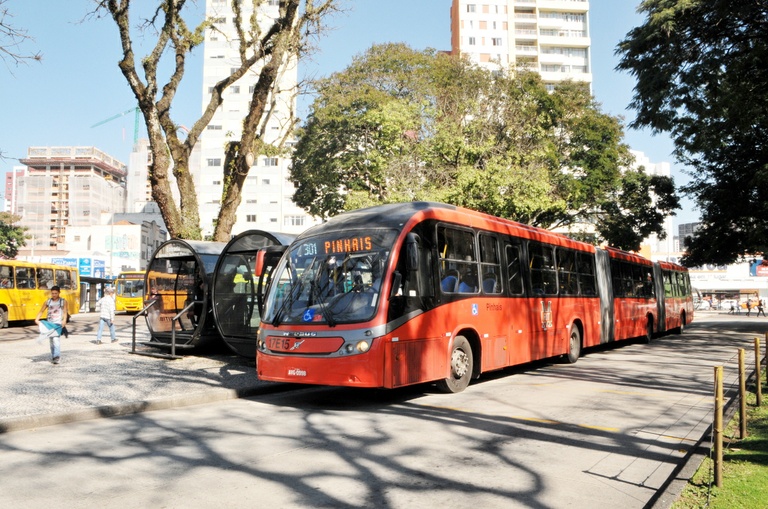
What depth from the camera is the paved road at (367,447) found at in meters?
5.09

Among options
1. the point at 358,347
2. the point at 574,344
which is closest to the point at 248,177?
the point at 574,344

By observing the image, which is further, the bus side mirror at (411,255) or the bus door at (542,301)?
the bus door at (542,301)

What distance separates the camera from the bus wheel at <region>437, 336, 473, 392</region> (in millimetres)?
10249

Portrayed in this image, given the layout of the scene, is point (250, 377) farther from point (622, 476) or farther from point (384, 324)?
point (622, 476)

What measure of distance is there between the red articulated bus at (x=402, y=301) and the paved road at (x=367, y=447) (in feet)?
1.96

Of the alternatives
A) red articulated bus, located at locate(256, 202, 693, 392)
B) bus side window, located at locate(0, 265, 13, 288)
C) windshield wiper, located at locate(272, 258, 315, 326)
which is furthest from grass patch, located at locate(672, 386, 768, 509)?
bus side window, located at locate(0, 265, 13, 288)

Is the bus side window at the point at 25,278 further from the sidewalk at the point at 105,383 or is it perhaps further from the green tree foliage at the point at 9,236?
the green tree foliage at the point at 9,236

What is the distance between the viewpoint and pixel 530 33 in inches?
3292

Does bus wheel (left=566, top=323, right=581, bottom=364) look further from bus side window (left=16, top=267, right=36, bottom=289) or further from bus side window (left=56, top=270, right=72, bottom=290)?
bus side window (left=56, top=270, right=72, bottom=290)

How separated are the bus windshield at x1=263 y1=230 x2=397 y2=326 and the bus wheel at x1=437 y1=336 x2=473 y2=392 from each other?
2.03 m

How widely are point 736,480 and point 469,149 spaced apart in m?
23.6

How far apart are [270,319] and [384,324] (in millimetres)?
1983

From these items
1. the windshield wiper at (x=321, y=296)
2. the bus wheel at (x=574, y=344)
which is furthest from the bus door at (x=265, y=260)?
the bus wheel at (x=574, y=344)

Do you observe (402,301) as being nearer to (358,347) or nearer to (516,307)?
(358,347)
